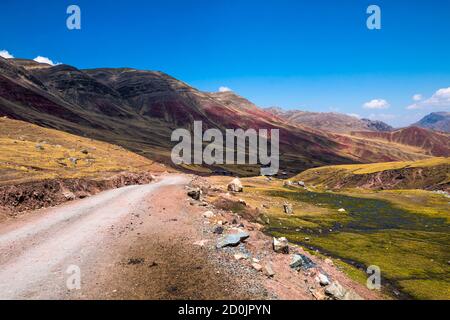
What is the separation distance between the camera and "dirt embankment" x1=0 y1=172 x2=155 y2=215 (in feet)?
124

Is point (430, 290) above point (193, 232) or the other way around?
the other way around

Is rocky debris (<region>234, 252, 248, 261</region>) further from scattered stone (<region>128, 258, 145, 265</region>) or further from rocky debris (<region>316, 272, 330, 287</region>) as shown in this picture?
scattered stone (<region>128, 258, 145, 265</region>)

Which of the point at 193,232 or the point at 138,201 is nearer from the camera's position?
the point at 193,232

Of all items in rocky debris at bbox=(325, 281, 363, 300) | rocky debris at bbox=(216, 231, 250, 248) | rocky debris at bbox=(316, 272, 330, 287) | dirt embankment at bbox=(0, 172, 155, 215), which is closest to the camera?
rocky debris at bbox=(325, 281, 363, 300)

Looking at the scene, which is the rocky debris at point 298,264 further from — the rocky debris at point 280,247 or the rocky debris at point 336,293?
the rocky debris at point 336,293

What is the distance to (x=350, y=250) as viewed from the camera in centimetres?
5384

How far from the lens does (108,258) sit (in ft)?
79.0

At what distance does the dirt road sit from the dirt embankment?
9.56 ft

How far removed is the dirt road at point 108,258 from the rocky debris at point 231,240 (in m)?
1.79

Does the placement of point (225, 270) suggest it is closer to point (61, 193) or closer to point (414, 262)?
point (61, 193)

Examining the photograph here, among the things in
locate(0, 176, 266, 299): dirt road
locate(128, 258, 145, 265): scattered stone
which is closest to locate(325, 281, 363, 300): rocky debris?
locate(0, 176, 266, 299): dirt road

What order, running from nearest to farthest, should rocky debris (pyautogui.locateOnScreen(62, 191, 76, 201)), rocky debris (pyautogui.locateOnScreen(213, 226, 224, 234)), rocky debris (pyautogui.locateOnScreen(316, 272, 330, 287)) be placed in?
rocky debris (pyautogui.locateOnScreen(316, 272, 330, 287))
rocky debris (pyautogui.locateOnScreen(213, 226, 224, 234))
rocky debris (pyautogui.locateOnScreen(62, 191, 76, 201))
